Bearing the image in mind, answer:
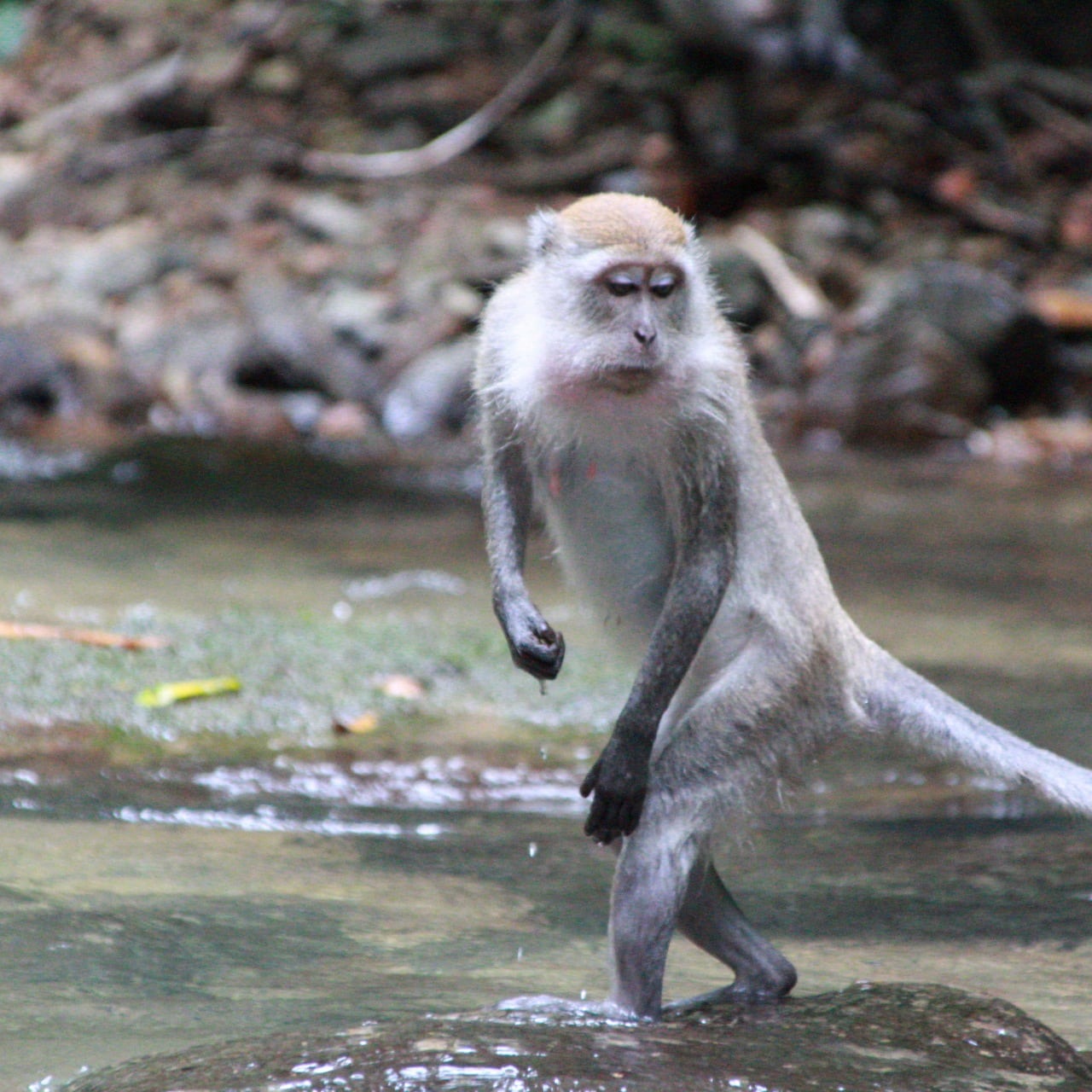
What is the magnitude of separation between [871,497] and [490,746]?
5.88 metres

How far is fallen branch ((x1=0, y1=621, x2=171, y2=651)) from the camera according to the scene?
6285 mm

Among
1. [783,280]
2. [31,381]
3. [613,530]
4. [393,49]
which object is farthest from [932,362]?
[613,530]

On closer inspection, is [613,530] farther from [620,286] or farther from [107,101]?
[107,101]

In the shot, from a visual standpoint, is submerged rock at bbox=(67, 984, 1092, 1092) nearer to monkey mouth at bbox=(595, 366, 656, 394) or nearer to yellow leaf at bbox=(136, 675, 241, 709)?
monkey mouth at bbox=(595, 366, 656, 394)

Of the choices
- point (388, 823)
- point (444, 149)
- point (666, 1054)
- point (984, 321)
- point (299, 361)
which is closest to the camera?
point (666, 1054)

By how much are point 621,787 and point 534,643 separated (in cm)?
37

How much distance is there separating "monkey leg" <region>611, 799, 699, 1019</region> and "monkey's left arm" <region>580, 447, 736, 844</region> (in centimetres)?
8

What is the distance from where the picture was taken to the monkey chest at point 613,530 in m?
3.93

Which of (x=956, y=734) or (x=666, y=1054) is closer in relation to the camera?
(x=666, y=1054)

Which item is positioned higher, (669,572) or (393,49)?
(393,49)

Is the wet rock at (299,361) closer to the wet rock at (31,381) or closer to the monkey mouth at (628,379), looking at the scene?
the wet rock at (31,381)

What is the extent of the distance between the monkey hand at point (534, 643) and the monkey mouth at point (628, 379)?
1.75 ft

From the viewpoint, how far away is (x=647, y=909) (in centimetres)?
357

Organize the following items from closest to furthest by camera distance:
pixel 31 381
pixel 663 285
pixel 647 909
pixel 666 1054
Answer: pixel 666 1054 < pixel 647 909 < pixel 663 285 < pixel 31 381
